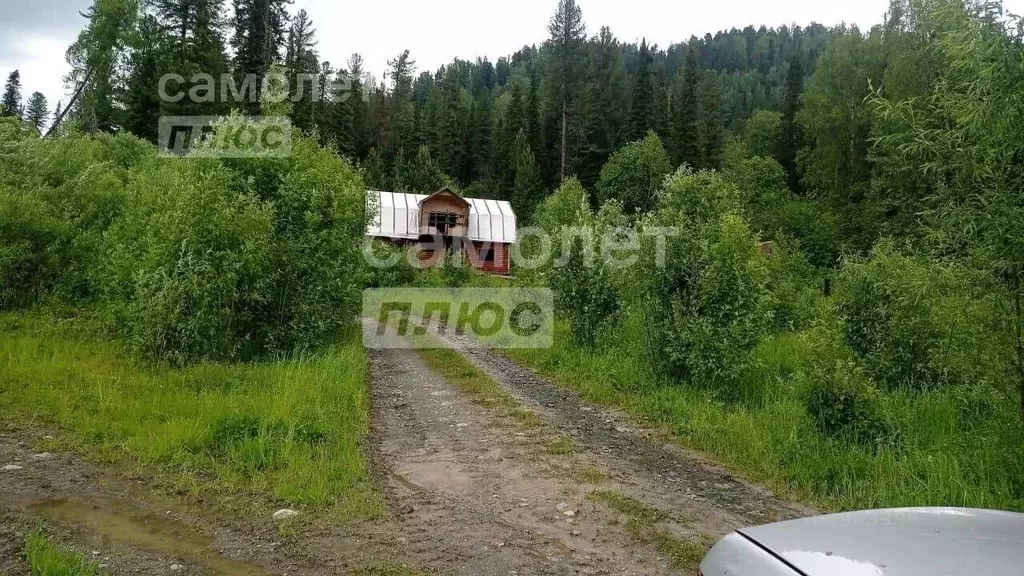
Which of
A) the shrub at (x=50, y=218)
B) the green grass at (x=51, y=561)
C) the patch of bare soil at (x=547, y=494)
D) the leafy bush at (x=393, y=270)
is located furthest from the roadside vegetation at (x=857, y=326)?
the shrub at (x=50, y=218)

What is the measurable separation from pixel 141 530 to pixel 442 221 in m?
33.9

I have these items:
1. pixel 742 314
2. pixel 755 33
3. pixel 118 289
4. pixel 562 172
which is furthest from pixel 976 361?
pixel 755 33

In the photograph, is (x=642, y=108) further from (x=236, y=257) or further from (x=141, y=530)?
(x=141, y=530)

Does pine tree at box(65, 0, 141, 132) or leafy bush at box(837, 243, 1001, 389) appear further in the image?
pine tree at box(65, 0, 141, 132)

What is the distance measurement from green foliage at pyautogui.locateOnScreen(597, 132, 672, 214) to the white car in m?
42.8

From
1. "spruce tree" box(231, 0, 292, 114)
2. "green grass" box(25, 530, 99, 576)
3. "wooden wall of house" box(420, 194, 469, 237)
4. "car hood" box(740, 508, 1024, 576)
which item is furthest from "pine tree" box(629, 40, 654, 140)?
"car hood" box(740, 508, 1024, 576)

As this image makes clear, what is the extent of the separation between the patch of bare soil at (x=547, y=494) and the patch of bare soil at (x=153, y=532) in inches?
23.0

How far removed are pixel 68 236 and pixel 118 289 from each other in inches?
136

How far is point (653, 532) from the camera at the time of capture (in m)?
4.62

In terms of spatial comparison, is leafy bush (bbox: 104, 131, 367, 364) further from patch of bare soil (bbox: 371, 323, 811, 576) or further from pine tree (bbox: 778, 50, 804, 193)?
pine tree (bbox: 778, 50, 804, 193)

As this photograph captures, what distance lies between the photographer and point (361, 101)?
191 ft

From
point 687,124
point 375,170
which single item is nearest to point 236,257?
point 375,170

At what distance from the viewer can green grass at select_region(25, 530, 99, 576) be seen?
12.2ft

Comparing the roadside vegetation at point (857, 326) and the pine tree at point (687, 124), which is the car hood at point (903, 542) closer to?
the roadside vegetation at point (857, 326)
